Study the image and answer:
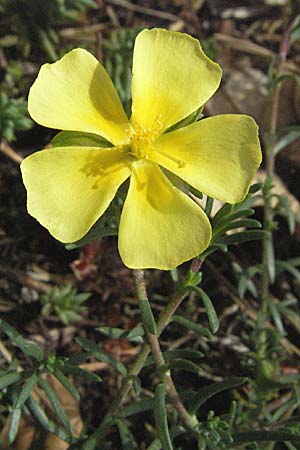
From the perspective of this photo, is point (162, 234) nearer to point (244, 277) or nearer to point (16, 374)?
point (16, 374)

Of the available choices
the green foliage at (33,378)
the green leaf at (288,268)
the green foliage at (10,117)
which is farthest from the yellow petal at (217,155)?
the green foliage at (10,117)

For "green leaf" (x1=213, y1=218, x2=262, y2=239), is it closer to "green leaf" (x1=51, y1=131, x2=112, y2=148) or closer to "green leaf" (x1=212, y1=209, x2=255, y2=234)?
"green leaf" (x1=212, y1=209, x2=255, y2=234)

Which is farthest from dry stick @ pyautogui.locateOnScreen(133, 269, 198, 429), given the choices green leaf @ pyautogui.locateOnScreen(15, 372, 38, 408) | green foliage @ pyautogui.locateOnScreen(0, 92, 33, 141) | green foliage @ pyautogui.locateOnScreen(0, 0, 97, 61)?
green foliage @ pyautogui.locateOnScreen(0, 0, 97, 61)

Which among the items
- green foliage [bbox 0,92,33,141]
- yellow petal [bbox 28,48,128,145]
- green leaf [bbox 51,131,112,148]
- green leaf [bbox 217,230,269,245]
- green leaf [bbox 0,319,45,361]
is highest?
yellow petal [bbox 28,48,128,145]

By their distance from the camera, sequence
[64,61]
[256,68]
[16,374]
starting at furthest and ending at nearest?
[256,68] → [16,374] → [64,61]

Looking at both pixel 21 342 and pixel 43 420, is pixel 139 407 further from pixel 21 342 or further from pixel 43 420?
pixel 21 342

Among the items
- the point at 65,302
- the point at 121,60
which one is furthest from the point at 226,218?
the point at 121,60

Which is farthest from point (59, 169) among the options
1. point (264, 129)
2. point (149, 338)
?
point (264, 129)
